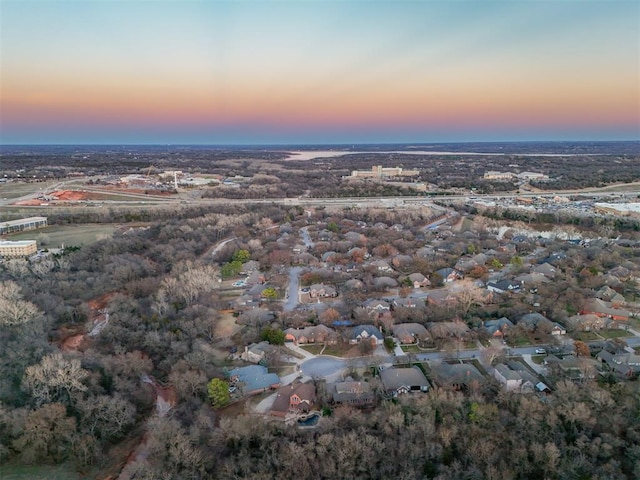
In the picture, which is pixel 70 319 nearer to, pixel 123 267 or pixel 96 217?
pixel 123 267

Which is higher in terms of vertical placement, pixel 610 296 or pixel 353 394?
pixel 610 296

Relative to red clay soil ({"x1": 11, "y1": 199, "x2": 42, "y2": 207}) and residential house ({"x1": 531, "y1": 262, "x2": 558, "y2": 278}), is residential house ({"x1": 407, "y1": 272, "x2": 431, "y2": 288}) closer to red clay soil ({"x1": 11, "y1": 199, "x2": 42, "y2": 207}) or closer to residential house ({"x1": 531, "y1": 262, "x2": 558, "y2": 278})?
residential house ({"x1": 531, "y1": 262, "x2": 558, "y2": 278})

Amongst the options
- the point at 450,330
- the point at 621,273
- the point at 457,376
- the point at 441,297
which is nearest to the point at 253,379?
the point at 457,376

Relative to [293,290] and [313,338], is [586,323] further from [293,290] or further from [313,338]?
[293,290]

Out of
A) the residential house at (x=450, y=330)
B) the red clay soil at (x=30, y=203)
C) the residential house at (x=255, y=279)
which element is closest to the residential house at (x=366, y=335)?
the residential house at (x=450, y=330)

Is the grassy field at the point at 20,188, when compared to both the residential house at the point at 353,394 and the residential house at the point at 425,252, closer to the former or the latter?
the residential house at the point at 425,252

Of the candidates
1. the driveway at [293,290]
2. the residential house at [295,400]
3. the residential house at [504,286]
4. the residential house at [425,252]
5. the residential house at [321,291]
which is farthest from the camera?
the residential house at [425,252]

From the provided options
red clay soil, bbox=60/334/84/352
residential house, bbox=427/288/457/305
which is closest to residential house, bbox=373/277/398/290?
residential house, bbox=427/288/457/305
